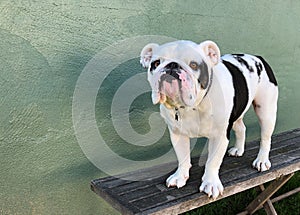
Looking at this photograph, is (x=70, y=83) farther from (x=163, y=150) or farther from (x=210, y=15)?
(x=210, y=15)

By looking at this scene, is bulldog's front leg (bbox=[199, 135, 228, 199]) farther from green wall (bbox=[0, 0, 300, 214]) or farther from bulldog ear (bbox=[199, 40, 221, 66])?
green wall (bbox=[0, 0, 300, 214])

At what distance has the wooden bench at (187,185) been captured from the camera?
1434 mm

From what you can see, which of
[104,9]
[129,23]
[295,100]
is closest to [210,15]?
[129,23]

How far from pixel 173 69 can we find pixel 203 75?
0.12 m

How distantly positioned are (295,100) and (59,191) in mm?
1813

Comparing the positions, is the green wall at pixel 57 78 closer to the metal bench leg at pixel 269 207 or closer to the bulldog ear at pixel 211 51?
the bulldog ear at pixel 211 51

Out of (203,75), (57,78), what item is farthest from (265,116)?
(57,78)

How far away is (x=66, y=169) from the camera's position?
5.93 ft

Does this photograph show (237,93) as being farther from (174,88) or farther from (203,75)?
(174,88)

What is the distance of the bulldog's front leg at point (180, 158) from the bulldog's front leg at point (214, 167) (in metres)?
0.08

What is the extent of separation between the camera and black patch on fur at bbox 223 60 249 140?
1.48m

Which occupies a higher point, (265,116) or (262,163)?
(265,116)

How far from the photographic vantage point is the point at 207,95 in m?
1.35

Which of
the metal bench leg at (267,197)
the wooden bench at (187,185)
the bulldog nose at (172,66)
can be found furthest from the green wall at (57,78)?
the metal bench leg at (267,197)
